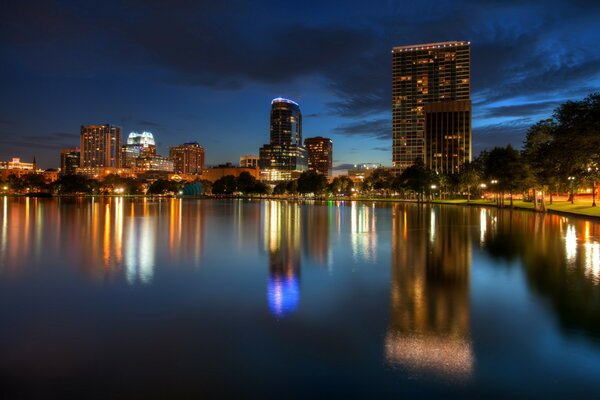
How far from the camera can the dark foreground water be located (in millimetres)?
6457

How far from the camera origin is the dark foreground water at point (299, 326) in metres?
6.46

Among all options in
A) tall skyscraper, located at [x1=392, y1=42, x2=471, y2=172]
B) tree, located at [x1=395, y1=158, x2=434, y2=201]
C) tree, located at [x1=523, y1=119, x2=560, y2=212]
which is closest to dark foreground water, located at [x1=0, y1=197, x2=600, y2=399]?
tree, located at [x1=523, y1=119, x2=560, y2=212]

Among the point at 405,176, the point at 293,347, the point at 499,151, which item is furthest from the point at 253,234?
the point at 405,176

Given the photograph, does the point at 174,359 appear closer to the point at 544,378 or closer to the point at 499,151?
the point at 544,378

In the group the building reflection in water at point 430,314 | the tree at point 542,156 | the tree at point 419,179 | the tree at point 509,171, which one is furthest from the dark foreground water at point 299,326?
the tree at point 419,179

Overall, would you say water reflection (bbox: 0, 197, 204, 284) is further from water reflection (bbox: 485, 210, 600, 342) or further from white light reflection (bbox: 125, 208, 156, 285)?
water reflection (bbox: 485, 210, 600, 342)

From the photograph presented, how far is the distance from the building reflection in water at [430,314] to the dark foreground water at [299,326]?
0.04 m

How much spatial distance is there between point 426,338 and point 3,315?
28.6 feet

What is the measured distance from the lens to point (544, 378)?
6617 mm

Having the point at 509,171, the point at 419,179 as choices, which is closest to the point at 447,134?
the point at 419,179

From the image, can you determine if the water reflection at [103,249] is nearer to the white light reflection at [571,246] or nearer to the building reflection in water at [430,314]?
the building reflection in water at [430,314]

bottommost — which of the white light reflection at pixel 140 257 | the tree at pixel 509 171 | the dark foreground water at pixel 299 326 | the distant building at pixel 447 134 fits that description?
the dark foreground water at pixel 299 326

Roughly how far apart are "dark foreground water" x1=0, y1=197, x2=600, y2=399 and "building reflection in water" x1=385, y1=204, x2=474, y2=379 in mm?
45

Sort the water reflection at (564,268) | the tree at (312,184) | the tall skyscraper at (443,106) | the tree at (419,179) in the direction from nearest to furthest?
the water reflection at (564,268), the tree at (419,179), the tree at (312,184), the tall skyscraper at (443,106)
